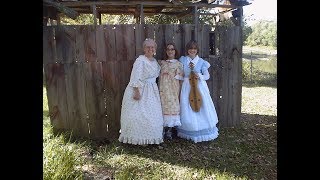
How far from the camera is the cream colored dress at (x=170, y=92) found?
5.77 metres

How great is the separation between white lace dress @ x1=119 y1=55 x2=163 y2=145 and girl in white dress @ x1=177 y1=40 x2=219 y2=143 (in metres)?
0.55

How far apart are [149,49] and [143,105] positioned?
993 mm

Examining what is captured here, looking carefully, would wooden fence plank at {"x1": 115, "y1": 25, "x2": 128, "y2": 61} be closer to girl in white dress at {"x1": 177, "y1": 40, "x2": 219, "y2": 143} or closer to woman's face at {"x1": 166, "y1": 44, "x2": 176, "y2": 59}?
woman's face at {"x1": 166, "y1": 44, "x2": 176, "y2": 59}

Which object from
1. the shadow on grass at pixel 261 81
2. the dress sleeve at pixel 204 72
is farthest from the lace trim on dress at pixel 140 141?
the shadow on grass at pixel 261 81

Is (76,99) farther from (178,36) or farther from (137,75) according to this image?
(178,36)

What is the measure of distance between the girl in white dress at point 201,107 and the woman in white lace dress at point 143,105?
1.83ft

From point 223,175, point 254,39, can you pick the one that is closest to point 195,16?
point 223,175

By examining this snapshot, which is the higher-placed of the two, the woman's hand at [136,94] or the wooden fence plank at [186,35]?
the wooden fence plank at [186,35]

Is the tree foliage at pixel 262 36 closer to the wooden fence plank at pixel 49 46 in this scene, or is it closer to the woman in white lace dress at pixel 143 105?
the woman in white lace dress at pixel 143 105

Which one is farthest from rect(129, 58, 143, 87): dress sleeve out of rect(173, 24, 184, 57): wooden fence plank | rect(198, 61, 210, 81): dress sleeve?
rect(198, 61, 210, 81): dress sleeve

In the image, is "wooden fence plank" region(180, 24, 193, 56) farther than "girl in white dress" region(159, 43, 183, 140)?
Yes

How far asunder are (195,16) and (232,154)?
9.20ft

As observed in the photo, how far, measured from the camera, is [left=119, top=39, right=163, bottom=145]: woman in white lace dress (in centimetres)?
552
